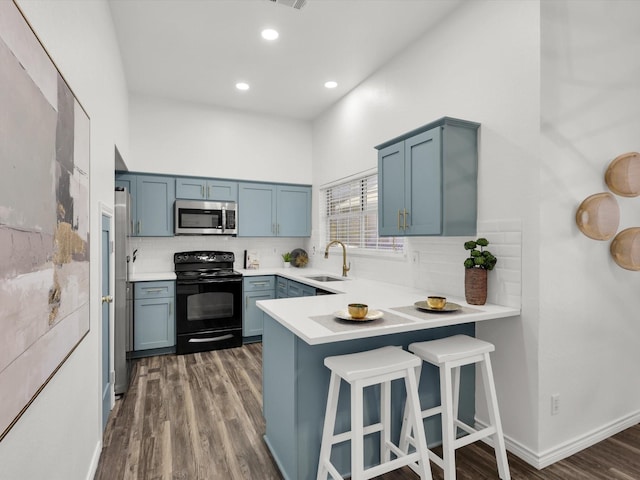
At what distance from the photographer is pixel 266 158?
5.11 m

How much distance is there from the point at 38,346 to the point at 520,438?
2578 millimetres

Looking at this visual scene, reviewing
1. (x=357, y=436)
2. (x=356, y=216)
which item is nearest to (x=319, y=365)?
(x=357, y=436)

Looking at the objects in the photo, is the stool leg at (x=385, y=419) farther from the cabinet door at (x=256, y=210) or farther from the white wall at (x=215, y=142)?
the white wall at (x=215, y=142)

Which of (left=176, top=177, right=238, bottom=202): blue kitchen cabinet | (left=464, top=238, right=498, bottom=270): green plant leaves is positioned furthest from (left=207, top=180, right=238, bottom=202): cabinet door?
(left=464, top=238, right=498, bottom=270): green plant leaves

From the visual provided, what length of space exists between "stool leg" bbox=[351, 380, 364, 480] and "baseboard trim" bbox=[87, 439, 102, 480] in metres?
1.44

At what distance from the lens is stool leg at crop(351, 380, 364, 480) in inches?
62.8

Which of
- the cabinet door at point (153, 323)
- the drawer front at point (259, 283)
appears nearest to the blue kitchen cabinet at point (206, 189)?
the drawer front at point (259, 283)

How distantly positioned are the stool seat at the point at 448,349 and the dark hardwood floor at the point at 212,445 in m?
0.71

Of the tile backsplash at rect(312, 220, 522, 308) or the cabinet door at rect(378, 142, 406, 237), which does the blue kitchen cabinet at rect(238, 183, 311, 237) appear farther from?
the cabinet door at rect(378, 142, 406, 237)

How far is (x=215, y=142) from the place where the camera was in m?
4.81

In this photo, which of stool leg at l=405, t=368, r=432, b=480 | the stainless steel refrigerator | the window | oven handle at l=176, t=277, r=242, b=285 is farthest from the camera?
oven handle at l=176, t=277, r=242, b=285

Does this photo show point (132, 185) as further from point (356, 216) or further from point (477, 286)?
point (477, 286)

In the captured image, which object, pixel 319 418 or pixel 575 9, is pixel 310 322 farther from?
pixel 575 9

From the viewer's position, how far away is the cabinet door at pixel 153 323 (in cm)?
403
